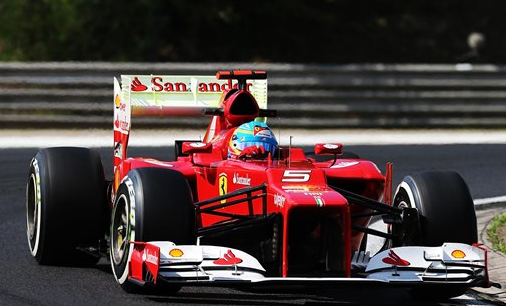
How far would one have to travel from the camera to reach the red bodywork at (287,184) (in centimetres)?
817

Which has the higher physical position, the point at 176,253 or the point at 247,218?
the point at 247,218

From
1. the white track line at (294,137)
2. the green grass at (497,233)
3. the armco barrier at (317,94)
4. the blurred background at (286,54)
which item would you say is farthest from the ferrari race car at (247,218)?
the blurred background at (286,54)

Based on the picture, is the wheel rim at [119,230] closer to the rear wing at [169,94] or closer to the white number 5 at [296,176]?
the white number 5 at [296,176]

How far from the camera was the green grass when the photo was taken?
34.6 ft

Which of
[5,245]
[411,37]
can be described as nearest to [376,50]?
[411,37]

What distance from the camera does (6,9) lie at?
22.7m

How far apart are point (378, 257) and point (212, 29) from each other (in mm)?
17599

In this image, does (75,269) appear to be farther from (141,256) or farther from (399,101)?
(399,101)

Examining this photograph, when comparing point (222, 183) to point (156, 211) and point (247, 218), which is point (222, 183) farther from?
point (156, 211)

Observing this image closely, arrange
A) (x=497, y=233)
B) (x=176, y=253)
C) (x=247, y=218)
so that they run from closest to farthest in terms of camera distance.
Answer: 1. (x=176, y=253)
2. (x=247, y=218)
3. (x=497, y=233)

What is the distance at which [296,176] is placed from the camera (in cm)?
848

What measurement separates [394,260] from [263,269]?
0.88 metres

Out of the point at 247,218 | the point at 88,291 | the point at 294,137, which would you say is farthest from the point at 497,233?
the point at 294,137

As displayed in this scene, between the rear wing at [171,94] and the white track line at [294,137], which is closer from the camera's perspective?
the rear wing at [171,94]
